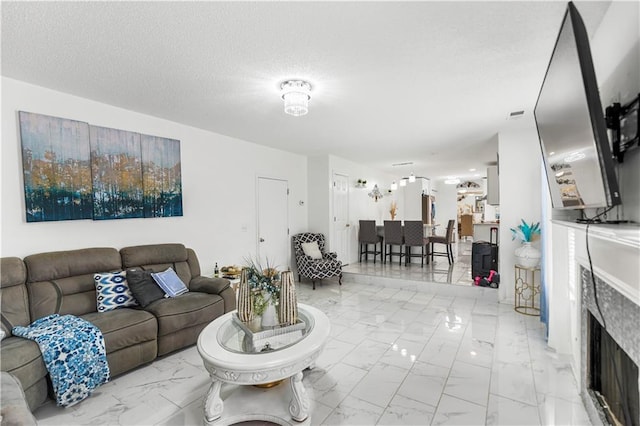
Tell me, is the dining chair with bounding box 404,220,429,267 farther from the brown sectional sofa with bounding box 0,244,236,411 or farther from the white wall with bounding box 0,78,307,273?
the brown sectional sofa with bounding box 0,244,236,411

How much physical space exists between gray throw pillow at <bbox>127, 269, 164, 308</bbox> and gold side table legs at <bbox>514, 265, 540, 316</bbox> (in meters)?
4.36

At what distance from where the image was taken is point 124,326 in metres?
2.37

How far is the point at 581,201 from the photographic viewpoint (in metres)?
1.46

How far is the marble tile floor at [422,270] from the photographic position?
5.13 metres

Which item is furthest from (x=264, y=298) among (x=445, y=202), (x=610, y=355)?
(x=445, y=202)

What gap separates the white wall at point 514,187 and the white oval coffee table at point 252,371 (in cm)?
329

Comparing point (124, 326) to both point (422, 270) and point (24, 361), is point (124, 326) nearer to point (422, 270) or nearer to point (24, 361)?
point (24, 361)

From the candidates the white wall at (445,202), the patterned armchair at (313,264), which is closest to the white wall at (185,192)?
the patterned armchair at (313,264)

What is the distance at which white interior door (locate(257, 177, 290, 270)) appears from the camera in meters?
4.85

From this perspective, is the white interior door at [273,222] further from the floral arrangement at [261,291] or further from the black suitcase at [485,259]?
the black suitcase at [485,259]

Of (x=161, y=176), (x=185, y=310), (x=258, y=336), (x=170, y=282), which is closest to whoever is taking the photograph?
(x=258, y=336)

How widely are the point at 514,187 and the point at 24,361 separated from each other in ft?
17.5

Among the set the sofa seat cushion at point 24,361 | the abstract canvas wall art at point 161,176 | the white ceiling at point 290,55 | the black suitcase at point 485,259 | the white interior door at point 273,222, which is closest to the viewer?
the white ceiling at point 290,55

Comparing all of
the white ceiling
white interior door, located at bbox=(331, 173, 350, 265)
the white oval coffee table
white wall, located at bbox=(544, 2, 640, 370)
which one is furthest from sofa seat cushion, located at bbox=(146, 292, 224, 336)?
white interior door, located at bbox=(331, 173, 350, 265)
